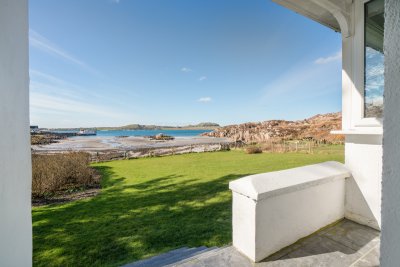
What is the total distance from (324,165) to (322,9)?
7.76 ft

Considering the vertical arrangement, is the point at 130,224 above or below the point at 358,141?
below

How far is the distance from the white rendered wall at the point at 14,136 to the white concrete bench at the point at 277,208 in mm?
1907

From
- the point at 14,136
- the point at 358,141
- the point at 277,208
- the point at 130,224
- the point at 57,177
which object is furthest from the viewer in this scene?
the point at 57,177

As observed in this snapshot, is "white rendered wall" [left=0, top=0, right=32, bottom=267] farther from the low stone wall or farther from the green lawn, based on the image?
the low stone wall

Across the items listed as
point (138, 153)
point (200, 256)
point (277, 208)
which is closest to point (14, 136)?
point (200, 256)

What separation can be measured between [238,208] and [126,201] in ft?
17.6

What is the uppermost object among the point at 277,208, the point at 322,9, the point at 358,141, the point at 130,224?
the point at 322,9

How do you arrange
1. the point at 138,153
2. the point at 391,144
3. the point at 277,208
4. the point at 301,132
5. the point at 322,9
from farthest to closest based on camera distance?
the point at 301,132 < the point at 138,153 < the point at 322,9 < the point at 277,208 < the point at 391,144

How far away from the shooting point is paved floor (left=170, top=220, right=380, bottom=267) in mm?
2350

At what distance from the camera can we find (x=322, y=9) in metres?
3.09

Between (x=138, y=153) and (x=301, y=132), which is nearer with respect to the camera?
(x=138, y=153)

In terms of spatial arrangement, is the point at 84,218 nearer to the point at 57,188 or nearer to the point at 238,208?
the point at 57,188

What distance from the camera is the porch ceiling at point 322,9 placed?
9.17ft

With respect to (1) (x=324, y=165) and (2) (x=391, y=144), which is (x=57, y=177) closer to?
(1) (x=324, y=165)
